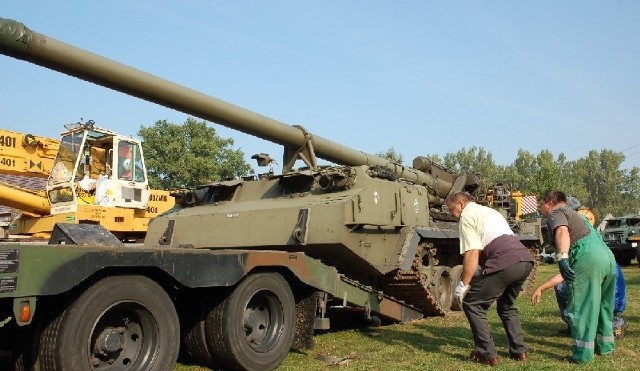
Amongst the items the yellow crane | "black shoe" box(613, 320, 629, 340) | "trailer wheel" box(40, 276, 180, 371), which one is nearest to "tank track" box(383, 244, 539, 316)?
"black shoe" box(613, 320, 629, 340)

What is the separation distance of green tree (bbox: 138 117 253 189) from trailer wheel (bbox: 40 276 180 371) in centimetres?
3924

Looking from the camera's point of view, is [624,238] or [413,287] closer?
[413,287]

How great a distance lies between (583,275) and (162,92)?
462 centimetres

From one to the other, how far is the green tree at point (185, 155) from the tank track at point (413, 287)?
3573cm

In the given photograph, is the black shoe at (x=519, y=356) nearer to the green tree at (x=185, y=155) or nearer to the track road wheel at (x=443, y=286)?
the track road wheel at (x=443, y=286)

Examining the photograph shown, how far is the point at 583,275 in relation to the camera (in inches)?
231

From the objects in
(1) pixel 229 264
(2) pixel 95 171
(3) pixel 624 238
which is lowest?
(1) pixel 229 264

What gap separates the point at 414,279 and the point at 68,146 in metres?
7.92

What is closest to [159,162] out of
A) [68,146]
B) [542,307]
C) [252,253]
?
[68,146]

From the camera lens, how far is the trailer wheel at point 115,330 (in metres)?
4.09

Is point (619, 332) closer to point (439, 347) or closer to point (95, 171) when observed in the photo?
point (439, 347)

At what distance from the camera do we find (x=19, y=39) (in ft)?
18.1

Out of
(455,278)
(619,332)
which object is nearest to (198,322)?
(619,332)

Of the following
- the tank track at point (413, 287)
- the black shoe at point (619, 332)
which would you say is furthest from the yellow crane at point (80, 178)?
the black shoe at point (619, 332)
